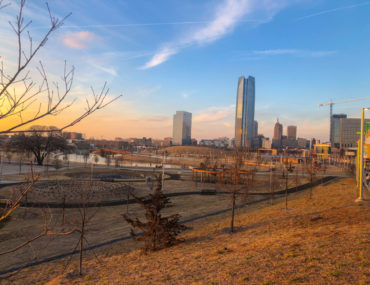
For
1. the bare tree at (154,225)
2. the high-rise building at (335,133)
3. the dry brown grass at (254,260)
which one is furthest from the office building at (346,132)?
the bare tree at (154,225)

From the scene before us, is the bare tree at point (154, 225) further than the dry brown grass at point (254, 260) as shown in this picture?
Yes

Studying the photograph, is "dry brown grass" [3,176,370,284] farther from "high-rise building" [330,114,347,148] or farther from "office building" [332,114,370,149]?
"high-rise building" [330,114,347,148]

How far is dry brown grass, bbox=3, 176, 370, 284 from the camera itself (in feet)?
21.5

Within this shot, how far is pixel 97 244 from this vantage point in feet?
38.2

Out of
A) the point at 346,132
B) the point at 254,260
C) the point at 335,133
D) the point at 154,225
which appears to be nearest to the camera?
the point at 254,260

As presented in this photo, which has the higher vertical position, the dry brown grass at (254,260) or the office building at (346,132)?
the office building at (346,132)

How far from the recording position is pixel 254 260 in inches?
306

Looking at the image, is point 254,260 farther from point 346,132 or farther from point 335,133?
point 335,133

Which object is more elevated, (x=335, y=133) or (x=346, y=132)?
(x=346, y=132)

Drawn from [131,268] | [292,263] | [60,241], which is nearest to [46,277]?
[131,268]

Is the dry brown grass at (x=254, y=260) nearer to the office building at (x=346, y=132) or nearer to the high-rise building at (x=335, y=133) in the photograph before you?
the office building at (x=346, y=132)

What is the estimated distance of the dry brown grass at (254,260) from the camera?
21.5 feet

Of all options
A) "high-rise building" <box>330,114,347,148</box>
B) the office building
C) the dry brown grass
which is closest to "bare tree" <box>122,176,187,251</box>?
the dry brown grass

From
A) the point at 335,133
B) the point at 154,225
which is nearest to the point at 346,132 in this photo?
the point at 335,133
